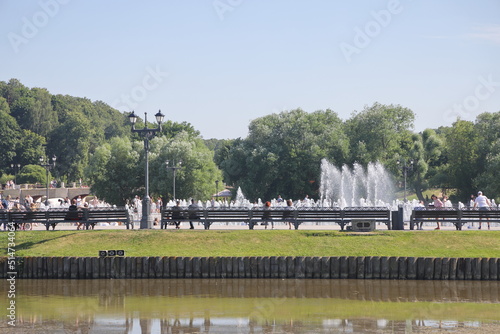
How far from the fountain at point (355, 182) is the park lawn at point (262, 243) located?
49693mm

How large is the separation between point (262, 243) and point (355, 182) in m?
51.7

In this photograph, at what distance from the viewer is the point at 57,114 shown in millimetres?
161250

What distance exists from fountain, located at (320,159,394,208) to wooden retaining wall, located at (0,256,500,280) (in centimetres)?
5249

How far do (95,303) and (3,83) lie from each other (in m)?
160

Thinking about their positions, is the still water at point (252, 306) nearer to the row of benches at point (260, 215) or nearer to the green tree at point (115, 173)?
the row of benches at point (260, 215)

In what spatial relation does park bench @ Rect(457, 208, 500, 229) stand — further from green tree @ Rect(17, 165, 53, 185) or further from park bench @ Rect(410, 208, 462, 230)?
green tree @ Rect(17, 165, 53, 185)

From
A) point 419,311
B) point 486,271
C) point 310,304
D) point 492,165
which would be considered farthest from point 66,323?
point 492,165

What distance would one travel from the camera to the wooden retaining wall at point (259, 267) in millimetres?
25594

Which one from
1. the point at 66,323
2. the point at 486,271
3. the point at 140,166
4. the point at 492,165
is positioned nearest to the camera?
the point at 66,323

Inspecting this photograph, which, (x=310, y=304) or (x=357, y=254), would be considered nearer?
(x=310, y=304)

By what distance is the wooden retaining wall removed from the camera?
25594 mm

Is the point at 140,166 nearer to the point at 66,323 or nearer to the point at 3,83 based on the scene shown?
the point at 66,323

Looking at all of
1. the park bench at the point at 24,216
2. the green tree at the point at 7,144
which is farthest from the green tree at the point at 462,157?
the green tree at the point at 7,144

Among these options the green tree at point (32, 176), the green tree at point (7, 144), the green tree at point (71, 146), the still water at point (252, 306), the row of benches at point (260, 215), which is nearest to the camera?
the still water at point (252, 306)
